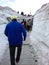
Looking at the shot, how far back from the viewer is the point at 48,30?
797 centimetres

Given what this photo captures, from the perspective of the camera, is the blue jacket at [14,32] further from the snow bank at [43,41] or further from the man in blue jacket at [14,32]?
the snow bank at [43,41]

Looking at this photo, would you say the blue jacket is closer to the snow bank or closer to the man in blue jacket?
the man in blue jacket

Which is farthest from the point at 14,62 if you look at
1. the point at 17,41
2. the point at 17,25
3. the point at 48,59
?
the point at 48,59

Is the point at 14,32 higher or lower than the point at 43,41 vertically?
higher

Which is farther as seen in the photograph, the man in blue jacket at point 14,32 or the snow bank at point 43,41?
the man in blue jacket at point 14,32

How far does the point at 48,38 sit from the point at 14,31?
119 cm

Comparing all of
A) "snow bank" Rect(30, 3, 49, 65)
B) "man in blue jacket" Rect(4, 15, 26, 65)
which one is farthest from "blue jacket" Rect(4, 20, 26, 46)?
"snow bank" Rect(30, 3, 49, 65)

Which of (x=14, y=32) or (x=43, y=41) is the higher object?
(x=14, y=32)

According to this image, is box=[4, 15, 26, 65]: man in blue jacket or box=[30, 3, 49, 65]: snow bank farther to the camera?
box=[4, 15, 26, 65]: man in blue jacket

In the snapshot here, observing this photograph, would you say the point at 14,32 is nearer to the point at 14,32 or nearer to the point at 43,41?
the point at 14,32

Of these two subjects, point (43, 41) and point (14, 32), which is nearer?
point (14, 32)

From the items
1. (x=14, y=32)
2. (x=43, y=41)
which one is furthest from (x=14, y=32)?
(x=43, y=41)

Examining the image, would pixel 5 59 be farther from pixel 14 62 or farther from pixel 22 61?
pixel 14 62

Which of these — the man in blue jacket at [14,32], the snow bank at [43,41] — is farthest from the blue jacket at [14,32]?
the snow bank at [43,41]
